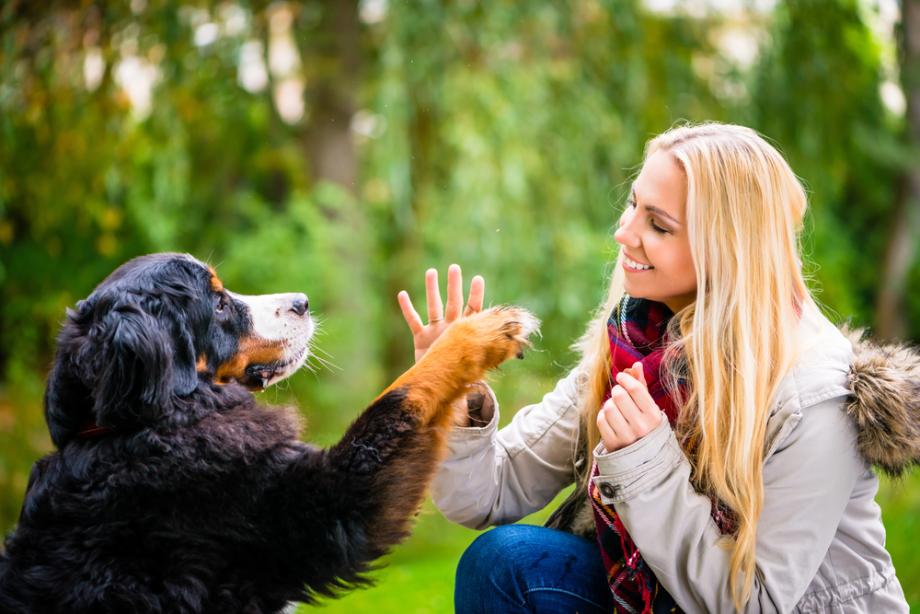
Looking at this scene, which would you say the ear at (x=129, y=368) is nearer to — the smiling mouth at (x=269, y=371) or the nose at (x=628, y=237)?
the smiling mouth at (x=269, y=371)

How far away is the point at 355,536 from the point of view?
2086 millimetres

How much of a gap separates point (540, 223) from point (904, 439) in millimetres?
4640

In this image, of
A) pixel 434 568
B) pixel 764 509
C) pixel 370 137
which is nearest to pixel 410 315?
pixel 764 509

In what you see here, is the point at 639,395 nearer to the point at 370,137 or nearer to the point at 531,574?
the point at 531,574

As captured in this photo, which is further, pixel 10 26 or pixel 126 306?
pixel 10 26

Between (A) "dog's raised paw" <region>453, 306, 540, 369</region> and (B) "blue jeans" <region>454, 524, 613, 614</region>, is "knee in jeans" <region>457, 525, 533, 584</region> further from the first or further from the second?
(A) "dog's raised paw" <region>453, 306, 540, 369</region>

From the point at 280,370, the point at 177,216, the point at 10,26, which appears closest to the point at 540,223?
the point at 177,216

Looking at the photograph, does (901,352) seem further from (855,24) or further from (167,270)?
(855,24)

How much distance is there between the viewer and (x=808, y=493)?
1871 millimetres

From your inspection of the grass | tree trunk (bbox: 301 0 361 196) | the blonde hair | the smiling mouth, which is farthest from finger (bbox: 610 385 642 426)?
tree trunk (bbox: 301 0 361 196)

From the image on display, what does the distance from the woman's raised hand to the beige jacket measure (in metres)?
0.65

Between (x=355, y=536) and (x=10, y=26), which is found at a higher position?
(x=10, y=26)

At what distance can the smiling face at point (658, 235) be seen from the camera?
2.10 meters

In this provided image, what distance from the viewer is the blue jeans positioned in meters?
2.16
